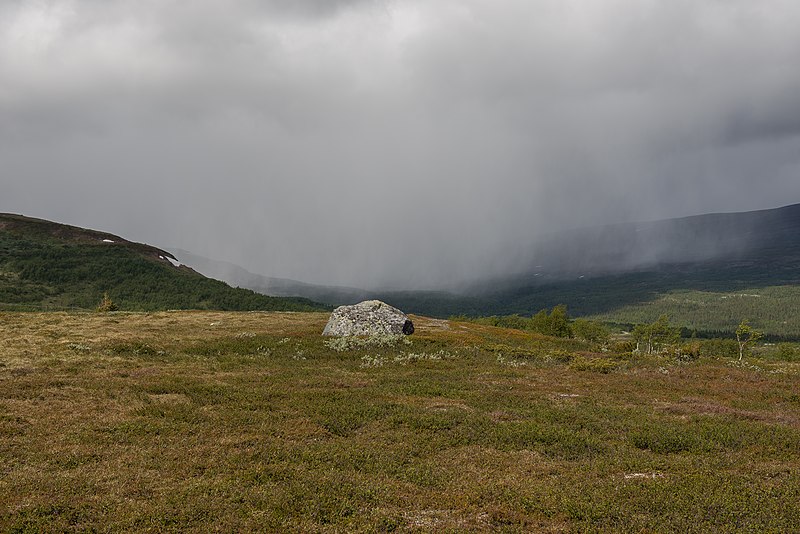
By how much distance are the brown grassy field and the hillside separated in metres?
98.1

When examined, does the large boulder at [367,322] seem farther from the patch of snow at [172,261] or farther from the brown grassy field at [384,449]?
the patch of snow at [172,261]

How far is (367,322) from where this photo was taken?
173ft

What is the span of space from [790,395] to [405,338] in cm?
3211

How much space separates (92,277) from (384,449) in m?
148

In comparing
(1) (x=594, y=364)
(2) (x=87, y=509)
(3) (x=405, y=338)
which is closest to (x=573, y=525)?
(2) (x=87, y=509)

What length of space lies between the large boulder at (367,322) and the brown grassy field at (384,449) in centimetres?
1839

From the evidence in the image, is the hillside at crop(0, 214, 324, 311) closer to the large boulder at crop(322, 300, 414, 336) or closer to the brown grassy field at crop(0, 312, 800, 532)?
the large boulder at crop(322, 300, 414, 336)

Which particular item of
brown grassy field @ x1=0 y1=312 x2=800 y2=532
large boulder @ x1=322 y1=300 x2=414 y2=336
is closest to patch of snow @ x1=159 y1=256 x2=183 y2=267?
large boulder @ x1=322 y1=300 x2=414 y2=336

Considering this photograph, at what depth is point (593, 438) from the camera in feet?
57.3

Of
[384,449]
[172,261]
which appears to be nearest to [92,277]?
[172,261]

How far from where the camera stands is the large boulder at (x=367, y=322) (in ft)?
169

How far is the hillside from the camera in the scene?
114m

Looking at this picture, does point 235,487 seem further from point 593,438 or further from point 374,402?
point 593,438

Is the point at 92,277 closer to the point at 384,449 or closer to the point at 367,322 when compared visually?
the point at 367,322
